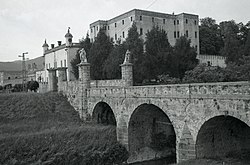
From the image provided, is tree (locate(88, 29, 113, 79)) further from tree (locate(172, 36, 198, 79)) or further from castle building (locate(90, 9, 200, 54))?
castle building (locate(90, 9, 200, 54))

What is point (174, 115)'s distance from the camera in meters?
18.0

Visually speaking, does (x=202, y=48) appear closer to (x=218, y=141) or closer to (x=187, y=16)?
(x=187, y=16)

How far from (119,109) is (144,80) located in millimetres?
10818

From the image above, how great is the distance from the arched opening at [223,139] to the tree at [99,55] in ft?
75.4

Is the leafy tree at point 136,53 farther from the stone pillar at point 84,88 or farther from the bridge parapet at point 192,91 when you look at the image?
the bridge parapet at point 192,91

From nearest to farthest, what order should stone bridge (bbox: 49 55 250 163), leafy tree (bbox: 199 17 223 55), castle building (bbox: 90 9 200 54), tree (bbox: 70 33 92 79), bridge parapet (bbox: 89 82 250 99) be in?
bridge parapet (bbox: 89 82 250 99)
stone bridge (bbox: 49 55 250 163)
tree (bbox: 70 33 92 79)
castle building (bbox: 90 9 200 54)
leafy tree (bbox: 199 17 223 55)

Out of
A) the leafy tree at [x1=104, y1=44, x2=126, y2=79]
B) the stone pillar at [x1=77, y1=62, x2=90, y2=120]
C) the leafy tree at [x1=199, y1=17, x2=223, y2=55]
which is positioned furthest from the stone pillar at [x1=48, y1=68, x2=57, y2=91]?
the leafy tree at [x1=199, y1=17, x2=223, y2=55]

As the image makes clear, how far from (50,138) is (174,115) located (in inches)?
425

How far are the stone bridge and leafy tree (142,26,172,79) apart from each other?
18.2 ft

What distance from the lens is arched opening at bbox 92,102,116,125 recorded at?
93.7 ft

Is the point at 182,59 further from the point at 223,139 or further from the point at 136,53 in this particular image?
the point at 223,139

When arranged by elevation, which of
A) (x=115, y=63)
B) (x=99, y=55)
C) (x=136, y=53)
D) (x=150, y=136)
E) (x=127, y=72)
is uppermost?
(x=99, y=55)

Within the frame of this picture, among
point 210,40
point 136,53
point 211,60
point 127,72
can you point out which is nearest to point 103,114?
point 127,72

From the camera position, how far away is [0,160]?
67.7ft
